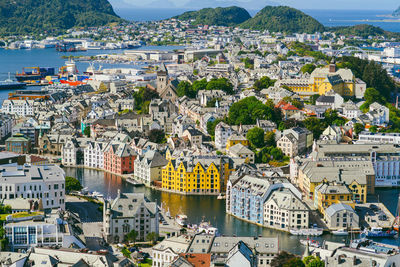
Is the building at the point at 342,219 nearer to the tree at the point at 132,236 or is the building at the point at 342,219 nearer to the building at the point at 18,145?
the tree at the point at 132,236

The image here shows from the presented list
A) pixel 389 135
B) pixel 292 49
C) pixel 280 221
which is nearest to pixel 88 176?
pixel 280 221

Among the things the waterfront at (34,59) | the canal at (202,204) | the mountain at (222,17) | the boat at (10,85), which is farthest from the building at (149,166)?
the mountain at (222,17)

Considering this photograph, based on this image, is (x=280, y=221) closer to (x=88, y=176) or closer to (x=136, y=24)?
(x=88, y=176)

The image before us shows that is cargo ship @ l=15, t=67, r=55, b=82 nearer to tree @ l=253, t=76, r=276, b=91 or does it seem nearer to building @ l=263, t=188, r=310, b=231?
tree @ l=253, t=76, r=276, b=91

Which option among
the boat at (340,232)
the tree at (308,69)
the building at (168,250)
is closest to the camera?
the building at (168,250)

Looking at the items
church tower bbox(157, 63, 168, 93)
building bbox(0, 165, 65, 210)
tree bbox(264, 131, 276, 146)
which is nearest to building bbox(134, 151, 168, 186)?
building bbox(0, 165, 65, 210)

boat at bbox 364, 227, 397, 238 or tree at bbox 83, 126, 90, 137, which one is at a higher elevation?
tree at bbox 83, 126, 90, 137

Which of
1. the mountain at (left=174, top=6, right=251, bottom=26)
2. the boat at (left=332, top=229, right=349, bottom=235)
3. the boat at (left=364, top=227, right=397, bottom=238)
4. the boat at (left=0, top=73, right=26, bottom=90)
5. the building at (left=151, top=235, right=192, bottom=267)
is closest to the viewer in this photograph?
the building at (left=151, top=235, right=192, bottom=267)

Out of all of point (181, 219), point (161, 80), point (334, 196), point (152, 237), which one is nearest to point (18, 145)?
point (181, 219)
